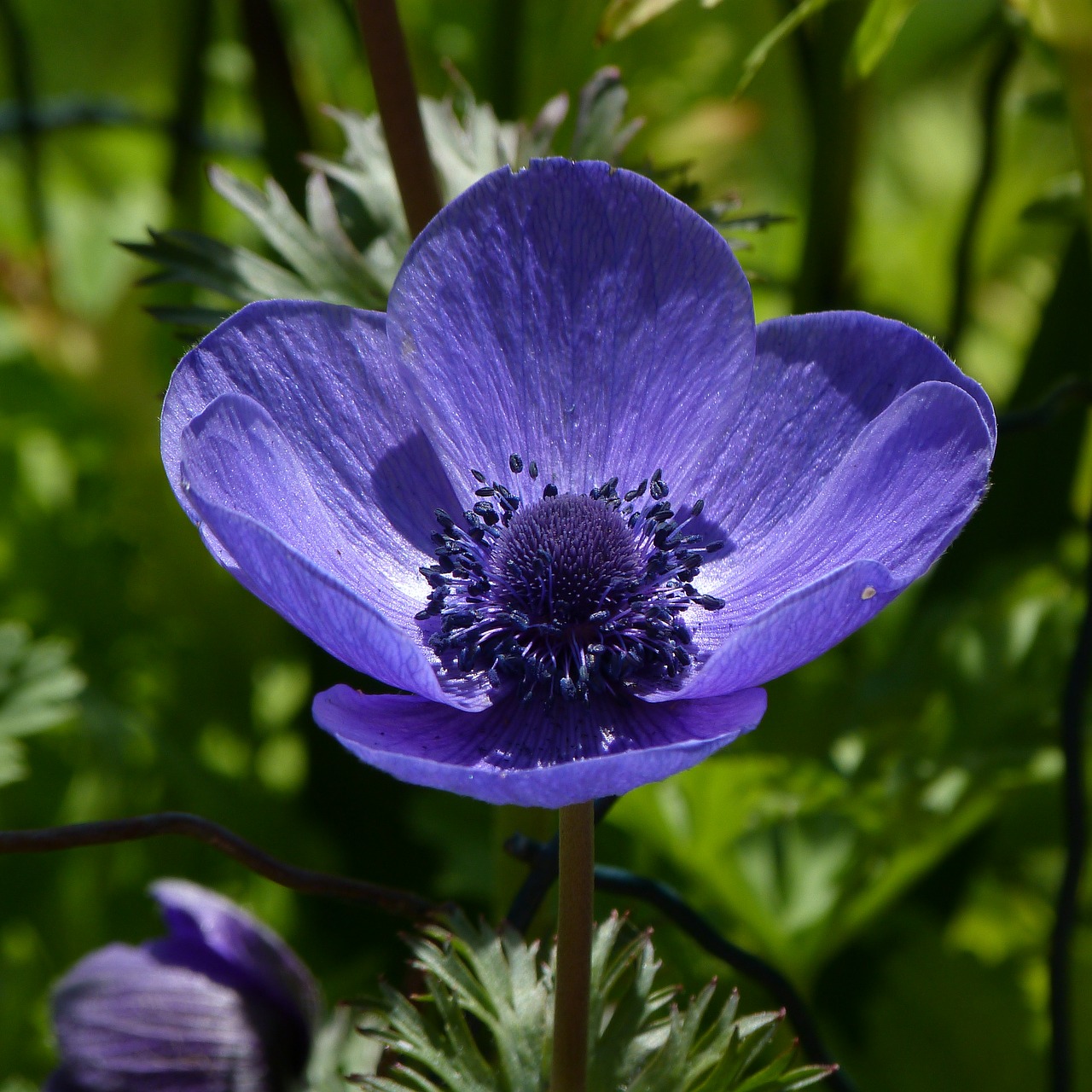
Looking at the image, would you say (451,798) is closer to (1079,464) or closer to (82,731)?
(82,731)

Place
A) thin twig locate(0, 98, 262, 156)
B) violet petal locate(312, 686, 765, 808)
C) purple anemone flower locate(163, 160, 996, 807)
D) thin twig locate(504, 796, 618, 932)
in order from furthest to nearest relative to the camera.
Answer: thin twig locate(0, 98, 262, 156)
thin twig locate(504, 796, 618, 932)
purple anemone flower locate(163, 160, 996, 807)
violet petal locate(312, 686, 765, 808)

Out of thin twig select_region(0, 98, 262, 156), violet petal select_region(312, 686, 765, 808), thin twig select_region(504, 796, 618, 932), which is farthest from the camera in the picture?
thin twig select_region(0, 98, 262, 156)

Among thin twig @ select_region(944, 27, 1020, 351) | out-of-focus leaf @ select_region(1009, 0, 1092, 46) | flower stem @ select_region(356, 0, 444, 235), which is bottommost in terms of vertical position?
out-of-focus leaf @ select_region(1009, 0, 1092, 46)

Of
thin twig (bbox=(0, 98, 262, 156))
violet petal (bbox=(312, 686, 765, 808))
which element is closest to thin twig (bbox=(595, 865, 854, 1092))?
violet petal (bbox=(312, 686, 765, 808))

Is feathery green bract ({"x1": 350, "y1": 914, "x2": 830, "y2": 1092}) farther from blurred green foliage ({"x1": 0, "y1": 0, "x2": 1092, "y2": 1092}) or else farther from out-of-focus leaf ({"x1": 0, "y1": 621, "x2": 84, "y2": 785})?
out-of-focus leaf ({"x1": 0, "y1": 621, "x2": 84, "y2": 785})

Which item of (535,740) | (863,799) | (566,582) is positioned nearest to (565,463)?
(566,582)

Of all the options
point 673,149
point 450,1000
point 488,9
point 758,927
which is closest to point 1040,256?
point 673,149

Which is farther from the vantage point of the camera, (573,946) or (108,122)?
(108,122)

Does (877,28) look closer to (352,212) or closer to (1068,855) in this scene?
(352,212)
